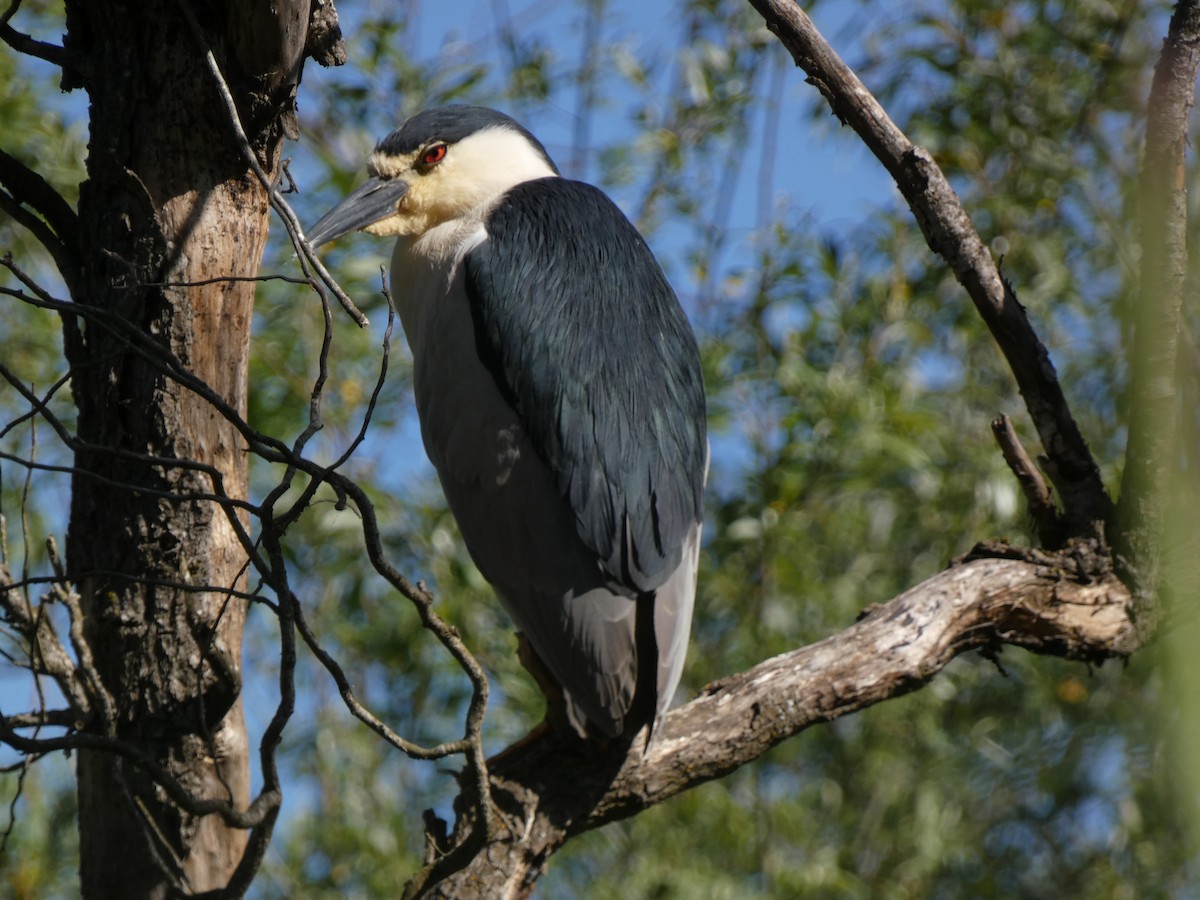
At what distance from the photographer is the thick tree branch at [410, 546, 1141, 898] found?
6.94 ft

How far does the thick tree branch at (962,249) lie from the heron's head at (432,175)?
0.95 m

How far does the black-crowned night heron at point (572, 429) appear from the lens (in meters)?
2.34

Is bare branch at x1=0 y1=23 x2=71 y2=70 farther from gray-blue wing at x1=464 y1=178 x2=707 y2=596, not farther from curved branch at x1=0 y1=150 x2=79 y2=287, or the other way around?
gray-blue wing at x1=464 y1=178 x2=707 y2=596

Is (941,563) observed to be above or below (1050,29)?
below

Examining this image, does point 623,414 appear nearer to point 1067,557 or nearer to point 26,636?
point 1067,557

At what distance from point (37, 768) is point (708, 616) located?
228 centimetres

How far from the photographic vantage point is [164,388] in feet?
6.26

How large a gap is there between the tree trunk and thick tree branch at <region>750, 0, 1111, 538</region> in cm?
86

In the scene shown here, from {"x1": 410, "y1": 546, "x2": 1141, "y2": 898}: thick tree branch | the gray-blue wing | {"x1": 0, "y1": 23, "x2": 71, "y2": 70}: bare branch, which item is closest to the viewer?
{"x1": 0, "y1": 23, "x2": 71, "y2": 70}: bare branch

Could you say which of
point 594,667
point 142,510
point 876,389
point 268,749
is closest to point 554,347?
point 594,667

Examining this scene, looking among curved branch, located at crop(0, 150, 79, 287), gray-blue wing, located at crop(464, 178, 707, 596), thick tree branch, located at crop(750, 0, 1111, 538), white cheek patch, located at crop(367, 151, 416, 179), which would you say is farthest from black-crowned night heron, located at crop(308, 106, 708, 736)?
curved branch, located at crop(0, 150, 79, 287)

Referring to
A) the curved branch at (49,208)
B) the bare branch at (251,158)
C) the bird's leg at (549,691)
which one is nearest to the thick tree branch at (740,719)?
the bird's leg at (549,691)

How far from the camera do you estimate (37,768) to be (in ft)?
13.6

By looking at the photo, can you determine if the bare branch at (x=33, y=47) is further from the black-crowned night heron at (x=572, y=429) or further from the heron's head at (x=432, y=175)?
the heron's head at (x=432, y=175)
